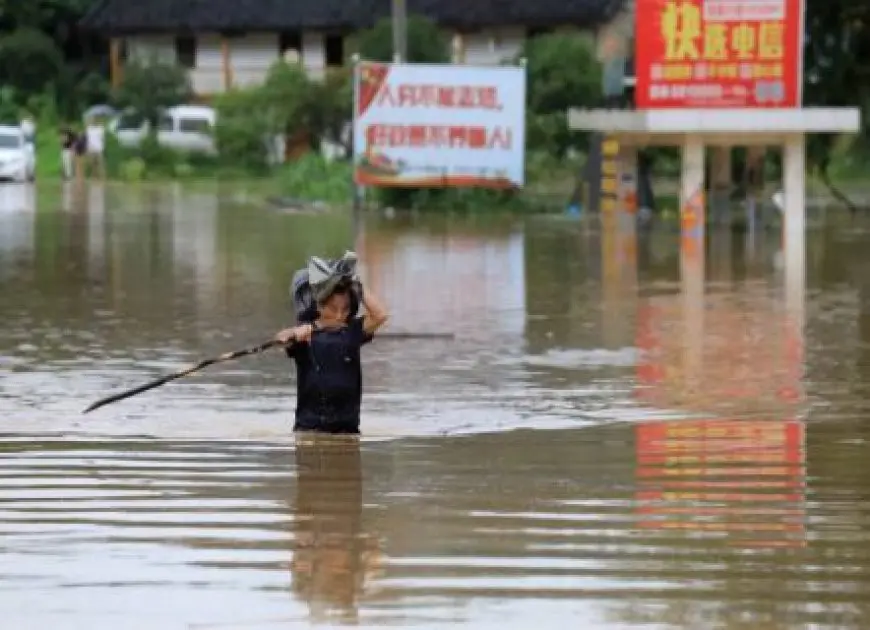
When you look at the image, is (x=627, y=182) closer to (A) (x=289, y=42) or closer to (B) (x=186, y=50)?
(A) (x=289, y=42)

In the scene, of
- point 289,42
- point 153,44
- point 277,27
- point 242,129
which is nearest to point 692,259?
point 242,129

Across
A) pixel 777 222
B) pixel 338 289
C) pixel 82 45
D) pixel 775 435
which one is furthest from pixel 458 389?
pixel 82 45

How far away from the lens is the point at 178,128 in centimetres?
6050

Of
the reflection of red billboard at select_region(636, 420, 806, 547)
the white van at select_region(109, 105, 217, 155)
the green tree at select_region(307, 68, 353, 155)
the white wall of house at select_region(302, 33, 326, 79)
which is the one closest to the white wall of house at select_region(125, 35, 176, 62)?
the white wall of house at select_region(302, 33, 326, 79)

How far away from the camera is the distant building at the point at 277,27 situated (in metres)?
62.5

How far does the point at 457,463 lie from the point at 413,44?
3940 cm

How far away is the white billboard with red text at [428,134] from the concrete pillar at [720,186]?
3759 millimetres

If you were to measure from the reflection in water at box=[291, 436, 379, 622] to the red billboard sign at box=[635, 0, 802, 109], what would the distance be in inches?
905

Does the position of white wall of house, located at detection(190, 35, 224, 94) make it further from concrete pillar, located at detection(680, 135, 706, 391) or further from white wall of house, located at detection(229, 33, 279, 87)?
concrete pillar, located at detection(680, 135, 706, 391)

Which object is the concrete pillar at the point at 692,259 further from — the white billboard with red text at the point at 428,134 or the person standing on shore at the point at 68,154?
the person standing on shore at the point at 68,154

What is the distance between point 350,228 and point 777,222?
7.76 metres

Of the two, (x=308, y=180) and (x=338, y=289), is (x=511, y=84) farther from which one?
(x=338, y=289)

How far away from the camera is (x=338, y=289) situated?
1034cm

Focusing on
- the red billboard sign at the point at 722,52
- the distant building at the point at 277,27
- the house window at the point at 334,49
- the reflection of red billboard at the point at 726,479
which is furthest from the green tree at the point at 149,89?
the reflection of red billboard at the point at 726,479
